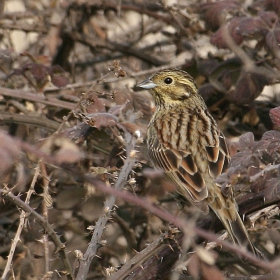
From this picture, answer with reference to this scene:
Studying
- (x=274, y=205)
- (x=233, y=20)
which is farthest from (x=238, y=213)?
(x=233, y=20)

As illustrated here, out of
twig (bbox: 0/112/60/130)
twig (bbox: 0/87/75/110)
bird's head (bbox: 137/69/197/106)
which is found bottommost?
bird's head (bbox: 137/69/197/106)

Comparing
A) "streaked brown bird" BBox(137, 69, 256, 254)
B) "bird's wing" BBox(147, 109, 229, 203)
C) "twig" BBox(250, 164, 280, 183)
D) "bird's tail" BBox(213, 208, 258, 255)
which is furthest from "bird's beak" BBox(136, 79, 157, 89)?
"twig" BBox(250, 164, 280, 183)

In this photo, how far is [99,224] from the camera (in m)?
2.14

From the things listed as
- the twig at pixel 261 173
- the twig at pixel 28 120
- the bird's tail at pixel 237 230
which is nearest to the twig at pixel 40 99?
the twig at pixel 28 120

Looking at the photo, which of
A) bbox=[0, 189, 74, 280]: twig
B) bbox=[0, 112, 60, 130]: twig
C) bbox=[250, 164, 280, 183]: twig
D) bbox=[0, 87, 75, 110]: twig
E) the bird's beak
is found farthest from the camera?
the bird's beak

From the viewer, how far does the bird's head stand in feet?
12.0

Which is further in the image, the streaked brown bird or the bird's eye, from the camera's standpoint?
the bird's eye

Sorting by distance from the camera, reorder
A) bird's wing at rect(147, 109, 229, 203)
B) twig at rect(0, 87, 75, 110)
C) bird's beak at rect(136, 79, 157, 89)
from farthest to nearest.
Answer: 1. bird's beak at rect(136, 79, 157, 89)
2. twig at rect(0, 87, 75, 110)
3. bird's wing at rect(147, 109, 229, 203)

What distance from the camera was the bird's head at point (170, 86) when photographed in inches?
145

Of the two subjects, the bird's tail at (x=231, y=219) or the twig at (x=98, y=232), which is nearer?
the twig at (x=98, y=232)

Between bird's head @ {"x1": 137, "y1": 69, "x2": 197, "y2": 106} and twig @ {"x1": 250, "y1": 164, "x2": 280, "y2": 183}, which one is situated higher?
twig @ {"x1": 250, "y1": 164, "x2": 280, "y2": 183}

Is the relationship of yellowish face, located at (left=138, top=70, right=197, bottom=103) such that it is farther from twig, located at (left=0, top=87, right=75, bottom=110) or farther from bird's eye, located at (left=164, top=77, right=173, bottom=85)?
twig, located at (left=0, top=87, right=75, bottom=110)

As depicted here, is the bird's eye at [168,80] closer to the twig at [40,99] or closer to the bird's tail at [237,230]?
the twig at [40,99]

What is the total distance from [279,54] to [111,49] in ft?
4.93
